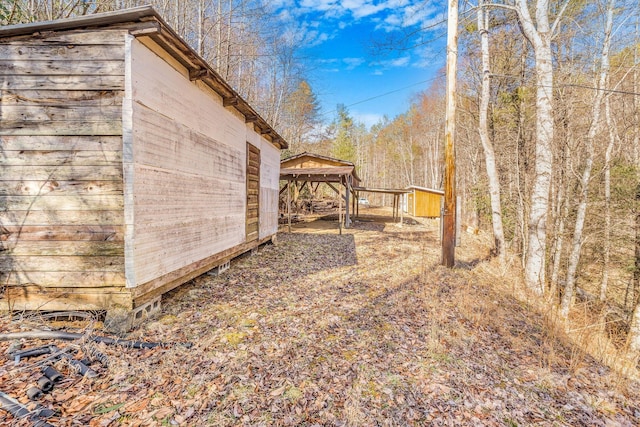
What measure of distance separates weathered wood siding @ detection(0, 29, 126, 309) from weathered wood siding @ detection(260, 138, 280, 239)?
5202mm

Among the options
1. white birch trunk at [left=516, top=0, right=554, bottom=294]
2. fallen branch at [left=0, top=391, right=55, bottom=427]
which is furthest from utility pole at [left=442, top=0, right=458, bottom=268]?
fallen branch at [left=0, top=391, right=55, bottom=427]

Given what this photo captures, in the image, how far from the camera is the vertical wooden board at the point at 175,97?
11.3 feet

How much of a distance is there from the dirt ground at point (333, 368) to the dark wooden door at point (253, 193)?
2.38 metres

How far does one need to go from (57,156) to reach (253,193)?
184 inches

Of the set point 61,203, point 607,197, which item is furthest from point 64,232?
point 607,197

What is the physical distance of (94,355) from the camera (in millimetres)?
2771

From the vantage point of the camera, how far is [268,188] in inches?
366

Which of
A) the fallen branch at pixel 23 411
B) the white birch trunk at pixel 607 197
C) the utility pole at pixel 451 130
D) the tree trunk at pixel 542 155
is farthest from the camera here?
the white birch trunk at pixel 607 197

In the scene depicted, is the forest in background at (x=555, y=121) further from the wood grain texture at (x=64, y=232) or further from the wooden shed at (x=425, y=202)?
the wooden shed at (x=425, y=202)

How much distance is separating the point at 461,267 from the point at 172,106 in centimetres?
774

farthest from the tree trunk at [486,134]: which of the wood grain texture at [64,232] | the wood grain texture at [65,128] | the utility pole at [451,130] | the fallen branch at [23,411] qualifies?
the fallen branch at [23,411]

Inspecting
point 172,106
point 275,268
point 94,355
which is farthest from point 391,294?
point 172,106

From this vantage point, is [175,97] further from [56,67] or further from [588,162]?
[588,162]

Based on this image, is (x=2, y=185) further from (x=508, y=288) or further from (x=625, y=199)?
(x=625, y=199)
